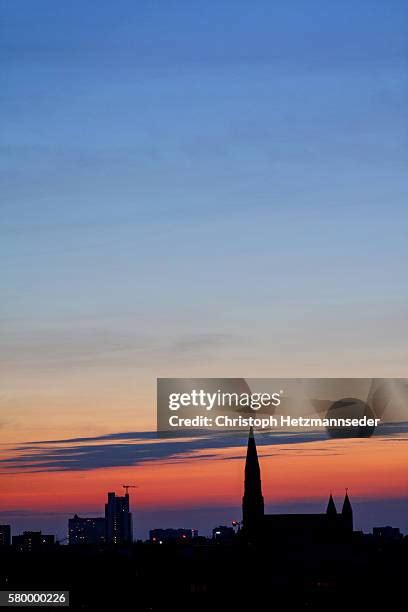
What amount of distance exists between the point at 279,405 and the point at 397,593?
30945mm

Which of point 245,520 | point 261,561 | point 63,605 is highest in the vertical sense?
point 245,520

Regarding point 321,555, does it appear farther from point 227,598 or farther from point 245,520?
point 245,520

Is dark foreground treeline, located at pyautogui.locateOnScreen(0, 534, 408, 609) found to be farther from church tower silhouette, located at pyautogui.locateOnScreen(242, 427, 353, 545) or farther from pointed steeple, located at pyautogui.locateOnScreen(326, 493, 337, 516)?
pointed steeple, located at pyautogui.locateOnScreen(326, 493, 337, 516)

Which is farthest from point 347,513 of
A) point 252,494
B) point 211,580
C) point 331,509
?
point 211,580

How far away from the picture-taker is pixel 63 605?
66.8 meters

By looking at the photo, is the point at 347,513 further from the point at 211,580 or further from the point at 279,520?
the point at 211,580

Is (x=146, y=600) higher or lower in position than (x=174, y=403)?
lower

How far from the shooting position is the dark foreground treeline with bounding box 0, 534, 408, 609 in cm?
8519

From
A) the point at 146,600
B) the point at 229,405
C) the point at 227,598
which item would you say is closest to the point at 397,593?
the point at 227,598

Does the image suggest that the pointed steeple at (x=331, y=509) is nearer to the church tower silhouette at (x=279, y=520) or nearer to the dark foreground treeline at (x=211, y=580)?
the church tower silhouette at (x=279, y=520)

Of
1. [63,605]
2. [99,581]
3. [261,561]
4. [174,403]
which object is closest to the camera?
[174,403]

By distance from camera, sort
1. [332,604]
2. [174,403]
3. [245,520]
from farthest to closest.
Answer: [245,520]
[332,604]
[174,403]

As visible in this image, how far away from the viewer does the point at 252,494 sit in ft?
551

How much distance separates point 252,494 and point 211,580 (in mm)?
75540
